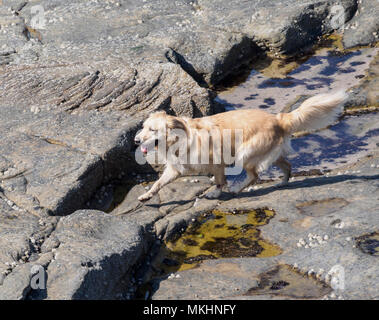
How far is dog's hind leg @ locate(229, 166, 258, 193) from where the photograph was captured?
331 inches

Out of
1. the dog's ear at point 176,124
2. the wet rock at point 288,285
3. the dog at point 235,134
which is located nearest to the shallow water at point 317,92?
the dog at point 235,134

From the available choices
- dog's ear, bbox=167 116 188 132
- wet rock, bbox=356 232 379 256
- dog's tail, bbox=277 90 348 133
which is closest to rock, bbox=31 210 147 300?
dog's ear, bbox=167 116 188 132

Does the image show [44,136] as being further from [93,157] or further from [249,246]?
[249,246]

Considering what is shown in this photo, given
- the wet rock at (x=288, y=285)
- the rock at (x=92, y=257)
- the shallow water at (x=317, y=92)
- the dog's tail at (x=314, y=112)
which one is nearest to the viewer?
the rock at (x=92, y=257)

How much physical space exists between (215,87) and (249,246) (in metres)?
5.24

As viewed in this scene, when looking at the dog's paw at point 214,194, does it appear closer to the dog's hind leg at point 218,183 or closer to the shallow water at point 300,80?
the dog's hind leg at point 218,183

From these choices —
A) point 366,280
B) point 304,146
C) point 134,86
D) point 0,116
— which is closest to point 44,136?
point 0,116

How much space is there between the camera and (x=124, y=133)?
8898 mm

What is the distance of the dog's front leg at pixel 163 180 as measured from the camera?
820 cm

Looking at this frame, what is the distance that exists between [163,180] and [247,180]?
1229 mm

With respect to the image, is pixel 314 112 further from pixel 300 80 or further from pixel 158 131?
pixel 300 80

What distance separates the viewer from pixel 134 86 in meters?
10.0

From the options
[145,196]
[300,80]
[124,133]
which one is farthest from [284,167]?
[300,80]

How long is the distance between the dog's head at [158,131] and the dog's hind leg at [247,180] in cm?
118
